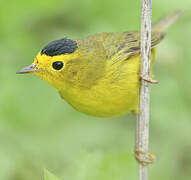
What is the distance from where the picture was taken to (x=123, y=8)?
4551 millimetres

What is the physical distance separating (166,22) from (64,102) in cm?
140

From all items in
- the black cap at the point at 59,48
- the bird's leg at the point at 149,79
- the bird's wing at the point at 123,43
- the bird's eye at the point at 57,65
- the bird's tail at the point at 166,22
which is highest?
the bird's tail at the point at 166,22

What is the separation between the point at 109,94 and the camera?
12.0 feet

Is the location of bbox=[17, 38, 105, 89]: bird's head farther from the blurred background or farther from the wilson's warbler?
the blurred background

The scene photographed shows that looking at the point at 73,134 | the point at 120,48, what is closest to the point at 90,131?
the point at 73,134

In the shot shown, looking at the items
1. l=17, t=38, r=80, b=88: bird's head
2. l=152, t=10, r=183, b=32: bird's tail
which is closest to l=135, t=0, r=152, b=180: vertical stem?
l=17, t=38, r=80, b=88: bird's head

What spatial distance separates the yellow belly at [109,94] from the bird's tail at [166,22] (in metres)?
1.06

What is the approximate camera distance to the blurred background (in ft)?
14.7

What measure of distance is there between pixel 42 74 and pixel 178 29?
204 cm

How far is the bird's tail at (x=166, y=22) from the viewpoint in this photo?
4.58 m

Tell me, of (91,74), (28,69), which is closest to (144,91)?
(91,74)

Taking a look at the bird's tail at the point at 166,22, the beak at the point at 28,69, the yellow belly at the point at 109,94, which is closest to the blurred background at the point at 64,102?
the bird's tail at the point at 166,22

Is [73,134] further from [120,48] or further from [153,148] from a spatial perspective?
[120,48]

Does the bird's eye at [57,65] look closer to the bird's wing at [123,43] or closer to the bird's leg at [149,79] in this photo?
the bird's wing at [123,43]
